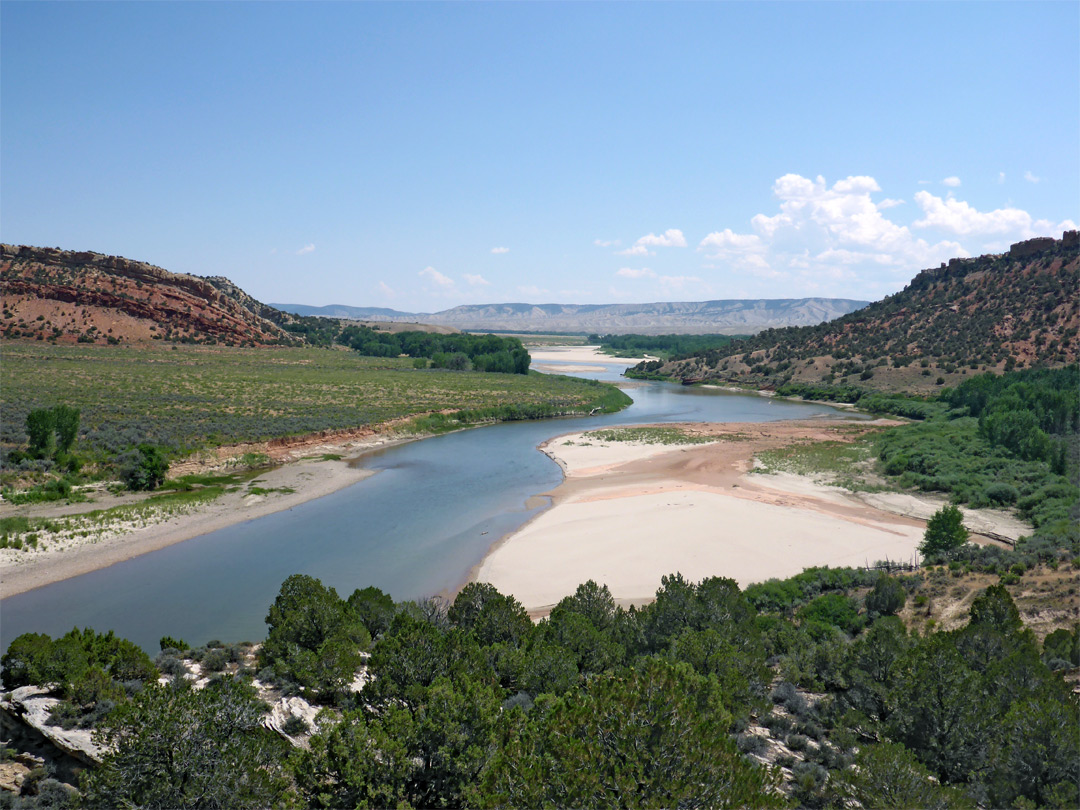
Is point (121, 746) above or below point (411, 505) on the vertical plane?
above

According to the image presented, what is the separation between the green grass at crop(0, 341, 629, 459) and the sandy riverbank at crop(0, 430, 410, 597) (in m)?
4.86

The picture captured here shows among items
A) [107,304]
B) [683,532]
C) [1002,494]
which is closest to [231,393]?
[683,532]

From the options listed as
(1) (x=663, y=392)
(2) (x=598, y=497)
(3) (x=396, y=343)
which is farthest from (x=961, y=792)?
(3) (x=396, y=343)

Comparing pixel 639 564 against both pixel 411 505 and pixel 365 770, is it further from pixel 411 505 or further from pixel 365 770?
pixel 365 770

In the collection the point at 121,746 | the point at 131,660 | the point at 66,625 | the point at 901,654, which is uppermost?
the point at 121,746

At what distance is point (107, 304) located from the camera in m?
93.2

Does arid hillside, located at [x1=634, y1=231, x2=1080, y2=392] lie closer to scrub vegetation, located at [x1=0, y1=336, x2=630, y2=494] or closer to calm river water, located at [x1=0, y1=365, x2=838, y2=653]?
scrub vegetation, located at [x1=0, y1=336, x2=630, y2=494]

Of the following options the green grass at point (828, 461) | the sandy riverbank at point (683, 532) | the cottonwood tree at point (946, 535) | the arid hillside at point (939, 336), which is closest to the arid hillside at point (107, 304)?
the arid hillside at point (939, 336)

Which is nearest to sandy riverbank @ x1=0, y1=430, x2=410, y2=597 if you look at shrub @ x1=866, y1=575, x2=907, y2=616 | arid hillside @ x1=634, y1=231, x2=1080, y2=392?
shrub @ x1=866, y1=575, x2=907, y2=616

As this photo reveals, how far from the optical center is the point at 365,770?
7293 millimetres

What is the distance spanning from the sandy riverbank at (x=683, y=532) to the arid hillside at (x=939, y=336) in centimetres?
4918

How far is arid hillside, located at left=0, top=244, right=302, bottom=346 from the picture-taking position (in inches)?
3428

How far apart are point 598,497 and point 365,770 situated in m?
24.2

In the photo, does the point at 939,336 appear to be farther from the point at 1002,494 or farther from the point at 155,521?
the point at 155,521
